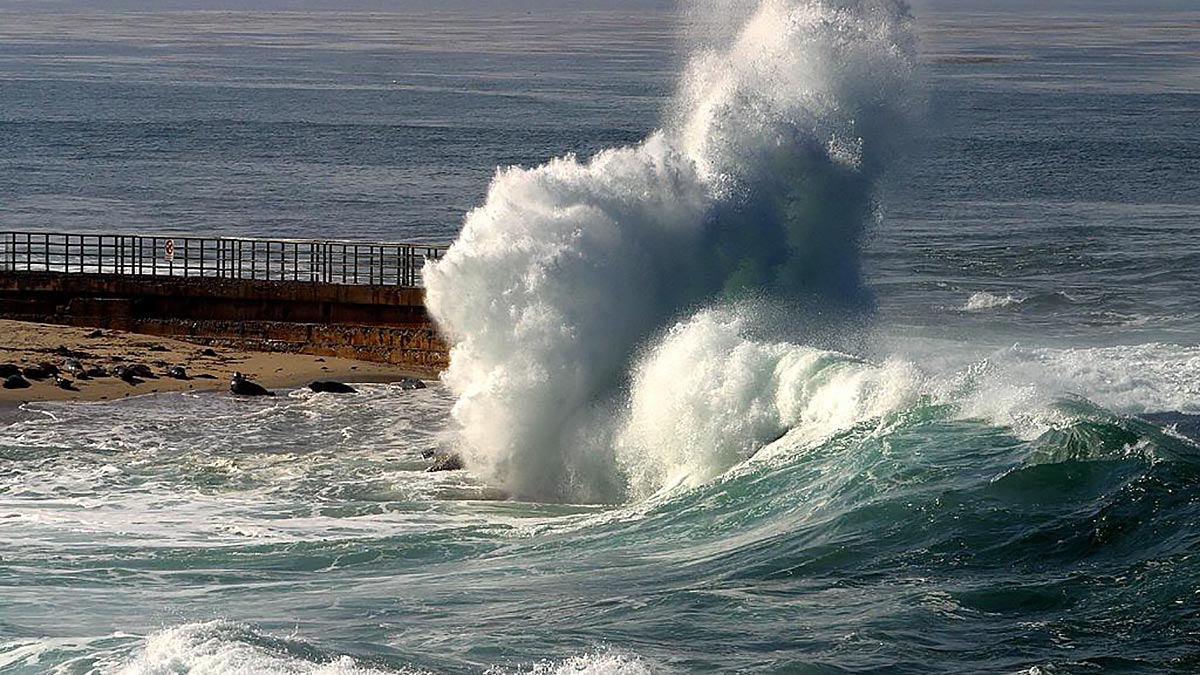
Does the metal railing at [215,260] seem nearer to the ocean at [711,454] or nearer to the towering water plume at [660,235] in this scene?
the towering water plume at [660,235]

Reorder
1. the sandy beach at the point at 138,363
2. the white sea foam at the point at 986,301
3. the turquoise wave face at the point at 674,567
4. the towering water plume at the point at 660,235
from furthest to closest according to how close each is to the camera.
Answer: the white sea foam at the point at 986,301 → the sandy beach at the point at 138,363 → the towering water plume at the point at 660,235 → the turquoise wave face at the point at 674,567

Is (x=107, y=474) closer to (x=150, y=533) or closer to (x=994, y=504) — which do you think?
(x=150, y=533)

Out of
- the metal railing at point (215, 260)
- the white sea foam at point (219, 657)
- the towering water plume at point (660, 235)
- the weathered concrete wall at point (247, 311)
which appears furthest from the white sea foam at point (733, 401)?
the metal railing at point (215, 260)

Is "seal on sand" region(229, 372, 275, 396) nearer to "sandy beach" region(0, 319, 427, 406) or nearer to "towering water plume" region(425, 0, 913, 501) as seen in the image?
"sandy beach" region(0, 319, 427, 406)

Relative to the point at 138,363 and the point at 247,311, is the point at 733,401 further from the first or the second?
the point at 247,311

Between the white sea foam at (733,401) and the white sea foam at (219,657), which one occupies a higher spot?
the white sea foam at (733,401)
